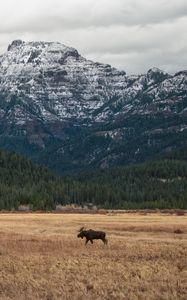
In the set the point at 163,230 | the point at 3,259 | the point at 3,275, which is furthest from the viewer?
the point at 163,230

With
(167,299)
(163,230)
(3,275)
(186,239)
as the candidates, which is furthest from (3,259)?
(163,230)

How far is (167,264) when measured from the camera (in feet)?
124

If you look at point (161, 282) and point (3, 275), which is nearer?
point (161, 282)

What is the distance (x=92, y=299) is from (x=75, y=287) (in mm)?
2519

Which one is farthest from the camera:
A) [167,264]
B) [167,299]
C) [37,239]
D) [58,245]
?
[37,239]

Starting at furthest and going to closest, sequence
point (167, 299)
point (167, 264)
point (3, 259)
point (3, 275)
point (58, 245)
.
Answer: point (58, 245)
point (3, 259)
point (167, 264)
point (3, 275)
point (167, 299)

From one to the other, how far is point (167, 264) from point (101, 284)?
23.6 feet

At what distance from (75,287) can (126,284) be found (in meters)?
2.79

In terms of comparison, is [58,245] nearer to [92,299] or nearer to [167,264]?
[167,264]

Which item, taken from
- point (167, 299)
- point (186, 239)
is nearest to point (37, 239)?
point (186, 239)

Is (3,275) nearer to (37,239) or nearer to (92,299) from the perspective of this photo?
(92,299)

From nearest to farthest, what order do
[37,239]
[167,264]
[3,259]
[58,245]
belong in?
[167,264]
[3,259]
[58,245]
[37,239]

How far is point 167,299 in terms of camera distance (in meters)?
28.7

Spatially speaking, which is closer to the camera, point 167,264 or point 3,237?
point 167,264
